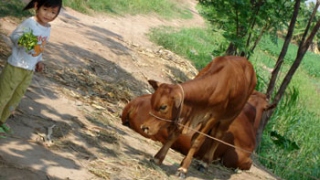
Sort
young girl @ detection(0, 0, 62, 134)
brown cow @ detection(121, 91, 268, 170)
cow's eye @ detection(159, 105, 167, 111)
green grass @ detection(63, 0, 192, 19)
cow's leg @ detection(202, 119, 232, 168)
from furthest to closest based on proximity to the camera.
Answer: green grass @ detection(63, 0, 192, 19)
brown cow @ detection(121, 91, 268, 170)
cow's leg @ detection(202, 119, 232, 168)
cow's eye @ detection(159, 105, 167, 111)
young girl @ detection(0, 0, 62, 134)

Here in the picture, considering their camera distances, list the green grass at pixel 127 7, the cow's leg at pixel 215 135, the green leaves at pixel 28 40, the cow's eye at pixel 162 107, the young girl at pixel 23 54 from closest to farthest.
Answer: the green leaves at pixel 28 40, the young girl at pixel 23 54, the cow's eye at pixel 162 107, the cow's leg at pixel 215 135, the green grass at pixel 127 7

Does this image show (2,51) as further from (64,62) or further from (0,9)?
(0,9)

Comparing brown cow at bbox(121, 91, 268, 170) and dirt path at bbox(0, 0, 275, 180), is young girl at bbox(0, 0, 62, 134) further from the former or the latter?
brown cow at bbox(121, 91, 268, 170)

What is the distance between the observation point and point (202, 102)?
535cm

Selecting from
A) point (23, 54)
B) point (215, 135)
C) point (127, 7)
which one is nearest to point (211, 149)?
point (215, 135)

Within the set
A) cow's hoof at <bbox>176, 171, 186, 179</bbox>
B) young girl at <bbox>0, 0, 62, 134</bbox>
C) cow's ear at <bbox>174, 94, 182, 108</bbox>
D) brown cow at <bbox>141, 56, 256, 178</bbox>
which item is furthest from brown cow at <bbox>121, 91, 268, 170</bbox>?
young girl at <bbox>0, 0, 62, 134</bbox>

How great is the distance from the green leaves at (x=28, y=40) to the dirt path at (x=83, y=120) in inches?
28.9

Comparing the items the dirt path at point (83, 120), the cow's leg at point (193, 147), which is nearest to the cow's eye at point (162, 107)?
the dirt path at point (83, 120)

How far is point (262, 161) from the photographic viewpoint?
9.22 metres

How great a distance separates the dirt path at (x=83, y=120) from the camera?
14.2 feet

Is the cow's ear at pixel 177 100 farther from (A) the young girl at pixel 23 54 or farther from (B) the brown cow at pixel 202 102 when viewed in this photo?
(A) the young girl at pixel 23 54

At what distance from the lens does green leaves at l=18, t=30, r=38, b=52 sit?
14.1 ft

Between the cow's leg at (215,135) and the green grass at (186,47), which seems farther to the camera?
the green grass at (186,47)

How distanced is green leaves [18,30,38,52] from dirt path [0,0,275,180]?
2.41ft
